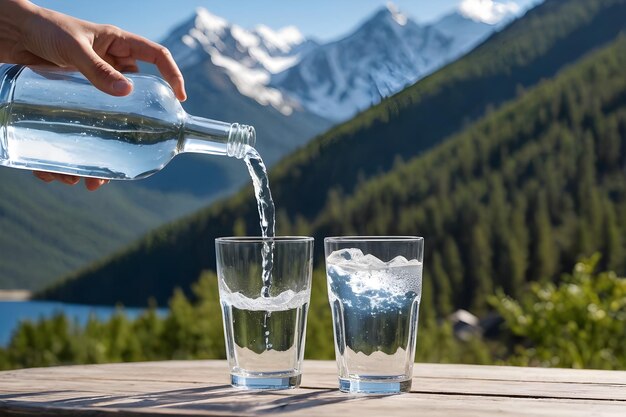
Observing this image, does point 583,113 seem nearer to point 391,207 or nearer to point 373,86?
point 391,207

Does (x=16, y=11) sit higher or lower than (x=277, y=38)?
lower

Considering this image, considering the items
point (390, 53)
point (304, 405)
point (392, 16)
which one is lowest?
point (304, 405)

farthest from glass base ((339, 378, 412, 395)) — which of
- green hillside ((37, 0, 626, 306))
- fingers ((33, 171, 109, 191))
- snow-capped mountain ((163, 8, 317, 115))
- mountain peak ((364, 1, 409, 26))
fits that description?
green hillside ((37, 0, 626, 306))

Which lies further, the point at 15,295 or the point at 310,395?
the point at 15,295

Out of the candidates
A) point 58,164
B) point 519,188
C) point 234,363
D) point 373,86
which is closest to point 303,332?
point 234,363

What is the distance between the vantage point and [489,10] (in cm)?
315

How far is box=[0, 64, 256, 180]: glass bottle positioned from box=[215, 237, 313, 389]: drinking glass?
1.35 feet

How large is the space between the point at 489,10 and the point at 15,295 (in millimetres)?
35985

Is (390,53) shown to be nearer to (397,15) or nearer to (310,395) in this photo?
(397,15)

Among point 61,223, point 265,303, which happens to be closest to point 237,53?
point 61,223

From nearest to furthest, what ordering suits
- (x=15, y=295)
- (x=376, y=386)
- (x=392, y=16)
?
1. (x=376, y=386)
2. (x=392, y=16)
3. (x=15, y=295)

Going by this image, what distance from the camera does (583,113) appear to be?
39.2 m

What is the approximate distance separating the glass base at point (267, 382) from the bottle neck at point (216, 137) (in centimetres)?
42

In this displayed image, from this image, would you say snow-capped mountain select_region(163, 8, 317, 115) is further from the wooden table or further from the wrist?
the wooden table
